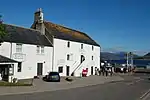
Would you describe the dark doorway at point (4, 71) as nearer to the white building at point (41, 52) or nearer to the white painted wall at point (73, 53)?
the white building at point (41, 52)

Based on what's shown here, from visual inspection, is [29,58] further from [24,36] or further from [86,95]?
[86,95]

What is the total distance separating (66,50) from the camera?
157ft

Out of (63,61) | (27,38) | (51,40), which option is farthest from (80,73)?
(27,38)

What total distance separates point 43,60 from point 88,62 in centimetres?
1640

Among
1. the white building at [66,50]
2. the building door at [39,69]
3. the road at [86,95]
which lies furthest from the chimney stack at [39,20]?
the road at [86,95]

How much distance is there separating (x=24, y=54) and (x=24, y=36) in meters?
3.33

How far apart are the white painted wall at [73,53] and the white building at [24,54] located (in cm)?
192

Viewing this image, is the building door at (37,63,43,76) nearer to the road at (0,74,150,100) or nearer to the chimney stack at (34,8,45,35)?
the chimney stack at (34,8,45,35)

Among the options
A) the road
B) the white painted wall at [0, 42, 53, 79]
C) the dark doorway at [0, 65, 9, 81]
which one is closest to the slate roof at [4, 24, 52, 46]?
the white painted wall at [0, 42, 53, 79]

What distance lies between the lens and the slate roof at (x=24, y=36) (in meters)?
36.7

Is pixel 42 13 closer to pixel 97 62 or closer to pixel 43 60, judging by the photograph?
pixel 43 60

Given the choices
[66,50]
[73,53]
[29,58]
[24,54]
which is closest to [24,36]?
[24,54]

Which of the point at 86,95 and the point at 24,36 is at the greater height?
the point at 24,36

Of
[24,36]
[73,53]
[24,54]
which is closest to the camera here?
[24,54]
